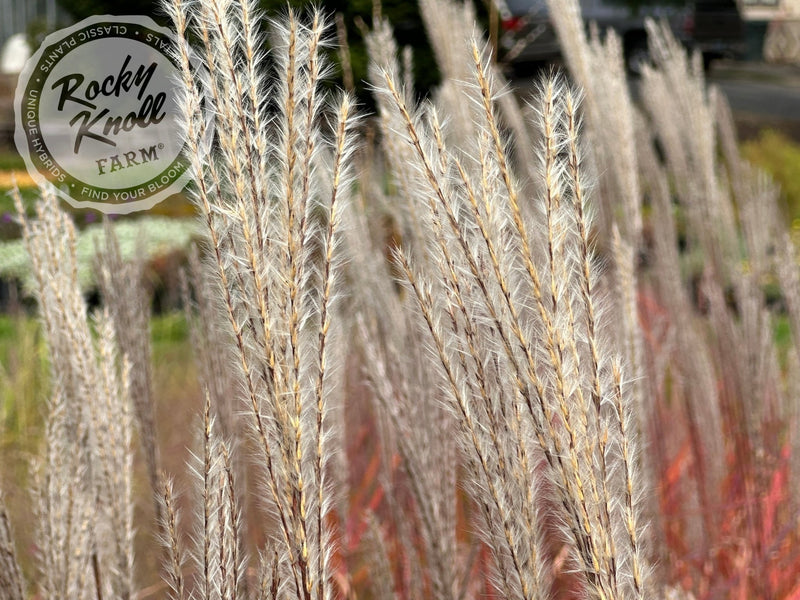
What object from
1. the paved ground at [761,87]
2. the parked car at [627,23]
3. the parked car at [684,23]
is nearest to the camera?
the parked car at [627,23]

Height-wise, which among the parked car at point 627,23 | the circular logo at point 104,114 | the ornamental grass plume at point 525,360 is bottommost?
the ornamental grass plume at point 525,360

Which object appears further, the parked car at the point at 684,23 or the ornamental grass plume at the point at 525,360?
the parked car at the point at 684,23

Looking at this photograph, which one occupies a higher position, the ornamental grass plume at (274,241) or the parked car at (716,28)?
the parked car at (716,28)

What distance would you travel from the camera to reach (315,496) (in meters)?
0.64

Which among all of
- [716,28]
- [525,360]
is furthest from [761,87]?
[525,360]

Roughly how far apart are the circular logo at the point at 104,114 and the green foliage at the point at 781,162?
646 cm

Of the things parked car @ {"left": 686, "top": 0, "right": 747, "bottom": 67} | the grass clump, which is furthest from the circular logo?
parked car @ {"left": 686, "top": 0, "right": 747, "bottom": 67}

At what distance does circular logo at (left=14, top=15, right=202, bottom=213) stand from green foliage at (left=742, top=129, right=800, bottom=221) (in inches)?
254

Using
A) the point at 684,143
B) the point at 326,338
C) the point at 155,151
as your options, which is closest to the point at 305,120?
the point at 326,338

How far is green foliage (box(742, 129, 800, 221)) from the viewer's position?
291 inches

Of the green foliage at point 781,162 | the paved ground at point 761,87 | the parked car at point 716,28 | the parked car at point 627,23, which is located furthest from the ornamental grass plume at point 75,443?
the paved ground at point 761,87

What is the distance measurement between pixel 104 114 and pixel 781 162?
24.9 feet

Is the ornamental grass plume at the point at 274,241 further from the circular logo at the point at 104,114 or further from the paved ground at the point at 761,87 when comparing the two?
the paved ground at the point at 761,87

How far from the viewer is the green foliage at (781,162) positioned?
291 inches
